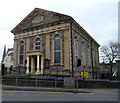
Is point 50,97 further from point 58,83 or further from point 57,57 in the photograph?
point 57,57

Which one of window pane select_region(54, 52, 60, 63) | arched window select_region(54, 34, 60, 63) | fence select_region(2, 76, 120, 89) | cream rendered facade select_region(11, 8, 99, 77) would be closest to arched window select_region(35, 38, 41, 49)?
cream rendered facade select_region(11, 8, 99, 77)

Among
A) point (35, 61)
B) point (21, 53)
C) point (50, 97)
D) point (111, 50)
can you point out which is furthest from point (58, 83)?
point (111, 50)

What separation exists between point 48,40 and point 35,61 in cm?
463

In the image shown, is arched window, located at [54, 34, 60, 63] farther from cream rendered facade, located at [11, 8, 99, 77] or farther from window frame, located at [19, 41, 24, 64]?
window frame, located at [19, 41, 24, 64]

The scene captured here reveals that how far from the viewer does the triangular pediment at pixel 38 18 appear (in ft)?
83.0

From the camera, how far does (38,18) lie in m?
27.8

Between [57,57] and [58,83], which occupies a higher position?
[57,57]

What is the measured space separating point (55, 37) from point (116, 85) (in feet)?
41.9

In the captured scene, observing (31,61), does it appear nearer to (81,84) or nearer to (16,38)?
(16,38)

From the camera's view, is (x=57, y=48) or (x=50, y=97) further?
(x=57, y=48)

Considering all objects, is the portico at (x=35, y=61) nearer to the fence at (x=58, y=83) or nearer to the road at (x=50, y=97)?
the fence at (x=58, y=83)

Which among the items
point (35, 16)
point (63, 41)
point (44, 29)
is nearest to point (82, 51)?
point (63, 41)

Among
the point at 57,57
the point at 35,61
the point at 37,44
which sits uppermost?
the point at 37,44

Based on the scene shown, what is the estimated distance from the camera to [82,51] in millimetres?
29094
